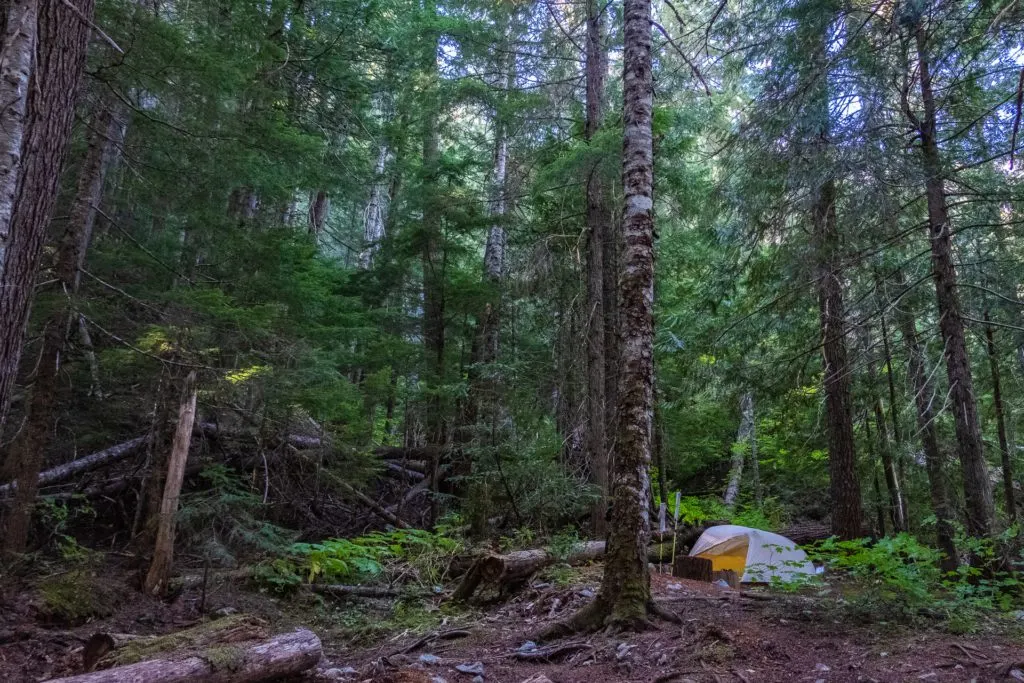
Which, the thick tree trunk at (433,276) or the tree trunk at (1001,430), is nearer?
the tree trunk at (1001,430)

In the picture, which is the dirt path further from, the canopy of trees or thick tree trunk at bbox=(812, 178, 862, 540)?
thick tree trunk at bbox=(812, 178, 862, 540)

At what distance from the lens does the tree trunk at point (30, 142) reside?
4137 mm

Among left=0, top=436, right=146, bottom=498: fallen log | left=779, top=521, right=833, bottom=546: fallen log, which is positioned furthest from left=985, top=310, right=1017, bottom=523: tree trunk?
left=0, top=436, right=146, bottom=498: fallen log

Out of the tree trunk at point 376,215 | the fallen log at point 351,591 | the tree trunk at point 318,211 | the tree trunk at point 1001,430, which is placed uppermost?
the tree trunk at point 376,215

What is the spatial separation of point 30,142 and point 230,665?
4.00m

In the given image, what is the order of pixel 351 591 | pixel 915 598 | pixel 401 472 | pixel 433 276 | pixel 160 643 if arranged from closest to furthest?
pixel 160 643 < pixel 915 598 < pixel 351 591 < pixel 401 472 < pixel 433 276

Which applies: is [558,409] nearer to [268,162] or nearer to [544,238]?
[544,238]

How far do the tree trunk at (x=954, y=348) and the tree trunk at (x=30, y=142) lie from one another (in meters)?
8.98

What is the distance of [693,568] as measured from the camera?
9.46m

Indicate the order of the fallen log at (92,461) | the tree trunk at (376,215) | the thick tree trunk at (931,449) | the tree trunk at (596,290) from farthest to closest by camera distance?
the tree trunk at (376,215) < the tree trunk at (596,290) < the fallen log at (92,461) < the thick tree trunk at (931,449)

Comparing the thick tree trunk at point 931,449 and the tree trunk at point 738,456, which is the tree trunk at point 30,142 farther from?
the tree trunk at point 738,456

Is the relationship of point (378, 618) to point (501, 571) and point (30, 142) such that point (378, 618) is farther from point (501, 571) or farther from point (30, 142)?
point (30, 142)

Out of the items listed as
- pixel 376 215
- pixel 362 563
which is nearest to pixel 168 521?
pixel 362 563

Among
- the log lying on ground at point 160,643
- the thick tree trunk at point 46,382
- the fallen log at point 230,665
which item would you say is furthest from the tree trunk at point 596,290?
the thick tree trunk at point 46,382
